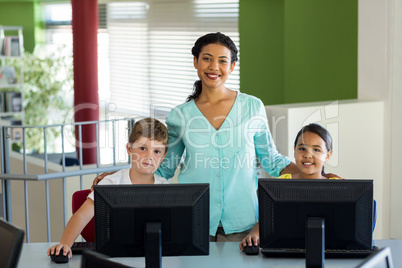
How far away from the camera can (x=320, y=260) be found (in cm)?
197

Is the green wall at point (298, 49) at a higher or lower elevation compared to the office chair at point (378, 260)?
higher

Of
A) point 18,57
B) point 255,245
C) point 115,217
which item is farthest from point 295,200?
point 18,57

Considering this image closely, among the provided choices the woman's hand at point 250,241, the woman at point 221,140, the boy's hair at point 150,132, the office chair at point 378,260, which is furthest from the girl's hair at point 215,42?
the office chair at point 378,260

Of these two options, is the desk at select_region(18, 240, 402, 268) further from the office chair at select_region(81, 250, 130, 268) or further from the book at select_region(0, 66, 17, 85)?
the book at select_region(0, 66, 17, 85)

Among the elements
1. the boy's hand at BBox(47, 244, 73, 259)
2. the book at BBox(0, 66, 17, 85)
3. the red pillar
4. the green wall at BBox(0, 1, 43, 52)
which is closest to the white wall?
the boy's hand at BBox(47, 244, 73, 259)

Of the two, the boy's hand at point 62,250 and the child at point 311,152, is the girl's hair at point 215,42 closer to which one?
the child at point 311,152

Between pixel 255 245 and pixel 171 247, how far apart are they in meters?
0.43

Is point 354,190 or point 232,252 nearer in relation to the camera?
point 354,190

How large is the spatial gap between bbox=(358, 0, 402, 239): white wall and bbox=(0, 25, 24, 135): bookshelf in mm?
6228

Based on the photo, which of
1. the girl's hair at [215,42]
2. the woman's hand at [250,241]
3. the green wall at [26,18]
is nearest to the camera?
the woman's hand at [250,241]

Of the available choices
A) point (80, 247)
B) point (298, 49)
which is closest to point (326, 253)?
point (80, 247)

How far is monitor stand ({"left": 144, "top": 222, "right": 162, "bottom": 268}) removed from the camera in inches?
75.0

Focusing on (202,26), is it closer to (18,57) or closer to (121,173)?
(18,57)

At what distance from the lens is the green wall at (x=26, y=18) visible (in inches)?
396
